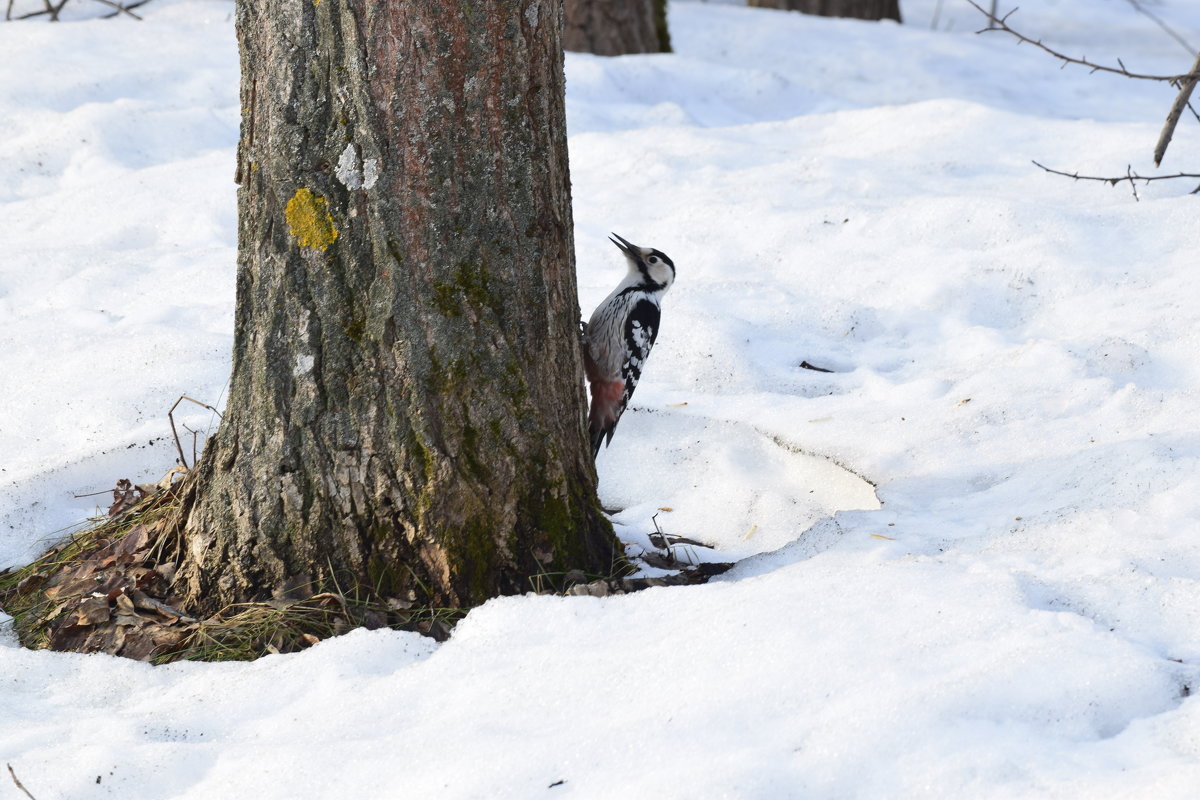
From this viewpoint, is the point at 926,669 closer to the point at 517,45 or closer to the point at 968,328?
the point at 517,45

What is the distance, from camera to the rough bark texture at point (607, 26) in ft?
29.8

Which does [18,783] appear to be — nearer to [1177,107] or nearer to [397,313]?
[397,313]

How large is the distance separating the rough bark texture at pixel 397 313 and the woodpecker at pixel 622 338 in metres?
1.29

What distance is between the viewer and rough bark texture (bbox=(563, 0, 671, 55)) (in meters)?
9.09

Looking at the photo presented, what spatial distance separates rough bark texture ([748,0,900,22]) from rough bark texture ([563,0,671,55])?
3775mm

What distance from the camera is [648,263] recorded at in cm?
457

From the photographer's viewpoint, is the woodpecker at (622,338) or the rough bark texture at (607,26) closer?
the woodpecker at (622,338)

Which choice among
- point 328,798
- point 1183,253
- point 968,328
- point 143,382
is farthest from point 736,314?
point 328,798

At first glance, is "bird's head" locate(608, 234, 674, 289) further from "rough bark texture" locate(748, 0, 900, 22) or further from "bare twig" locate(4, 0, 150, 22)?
"rough bark texture" locate(748, 0, 900, 22)

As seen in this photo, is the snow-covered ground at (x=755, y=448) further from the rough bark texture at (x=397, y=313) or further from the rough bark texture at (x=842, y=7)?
the rough bark texture at (x=842, y=7)

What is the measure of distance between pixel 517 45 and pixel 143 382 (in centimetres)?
234

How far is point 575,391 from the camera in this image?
9.78 feet

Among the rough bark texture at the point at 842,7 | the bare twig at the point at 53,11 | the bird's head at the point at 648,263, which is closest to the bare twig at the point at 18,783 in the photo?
the bird's head at the point at 648,263

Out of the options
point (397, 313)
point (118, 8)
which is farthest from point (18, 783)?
point (118, 8)
